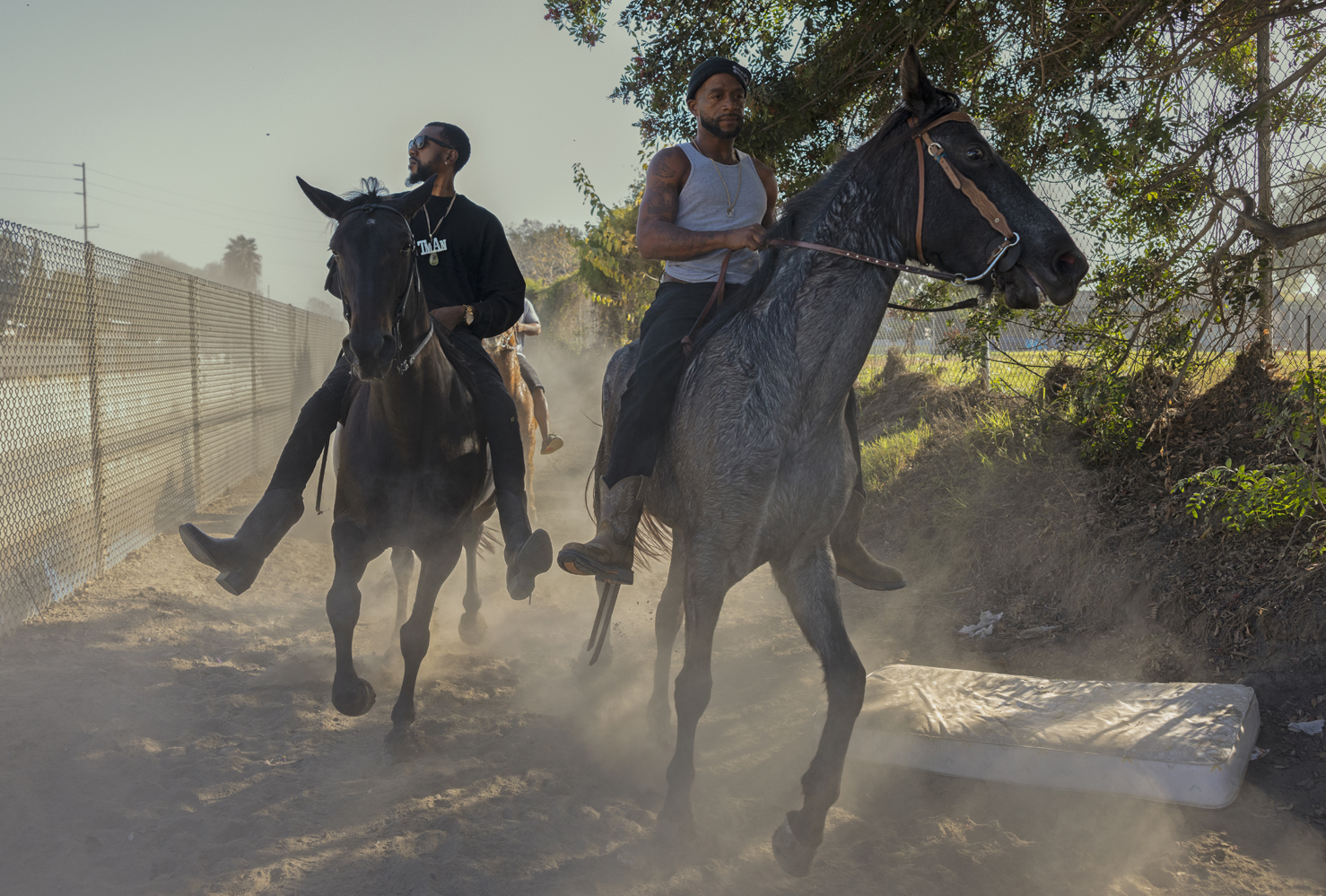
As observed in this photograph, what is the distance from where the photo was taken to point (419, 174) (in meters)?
5.04

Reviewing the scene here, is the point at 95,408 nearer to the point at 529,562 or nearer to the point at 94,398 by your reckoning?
the point at 94,398

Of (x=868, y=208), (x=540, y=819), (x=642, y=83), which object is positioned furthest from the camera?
(x=642, y=83)

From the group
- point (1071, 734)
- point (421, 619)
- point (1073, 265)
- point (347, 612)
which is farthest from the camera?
point (421, 619)

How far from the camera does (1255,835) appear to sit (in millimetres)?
3275

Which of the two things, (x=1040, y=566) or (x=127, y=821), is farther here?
(x=1040, y=566)

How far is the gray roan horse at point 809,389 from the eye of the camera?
3018 millimetres

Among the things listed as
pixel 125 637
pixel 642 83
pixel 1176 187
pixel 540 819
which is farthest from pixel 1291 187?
pixel 125 637

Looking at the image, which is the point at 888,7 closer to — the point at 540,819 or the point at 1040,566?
the point at 1040,566

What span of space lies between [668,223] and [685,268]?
44 centimetres

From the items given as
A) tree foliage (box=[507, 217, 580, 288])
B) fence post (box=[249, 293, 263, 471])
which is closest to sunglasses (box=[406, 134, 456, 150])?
fence post (box=[249, 293, 263, 471])

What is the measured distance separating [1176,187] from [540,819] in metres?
5.38

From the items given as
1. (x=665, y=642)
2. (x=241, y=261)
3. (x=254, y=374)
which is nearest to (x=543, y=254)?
(x=254, y=374)

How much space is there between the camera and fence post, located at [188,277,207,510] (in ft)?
29.8

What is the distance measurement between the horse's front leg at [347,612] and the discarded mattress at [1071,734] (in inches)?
98.1
